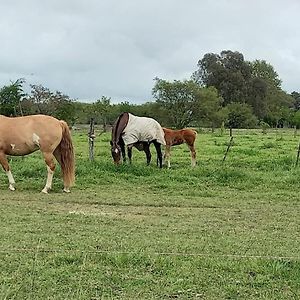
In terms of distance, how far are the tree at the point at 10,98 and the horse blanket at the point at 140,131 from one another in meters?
10.0

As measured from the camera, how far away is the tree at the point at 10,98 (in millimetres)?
24694

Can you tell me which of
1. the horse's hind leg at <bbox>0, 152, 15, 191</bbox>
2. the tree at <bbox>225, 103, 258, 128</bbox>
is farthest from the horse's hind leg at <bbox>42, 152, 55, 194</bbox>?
the tree at <bbox>225, 103, 258, 128</bbox>

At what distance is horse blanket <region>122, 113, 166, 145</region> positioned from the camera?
1485cm

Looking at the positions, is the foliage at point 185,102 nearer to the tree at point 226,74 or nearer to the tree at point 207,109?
the tree at point 207,109

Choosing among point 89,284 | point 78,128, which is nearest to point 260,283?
point 89,284

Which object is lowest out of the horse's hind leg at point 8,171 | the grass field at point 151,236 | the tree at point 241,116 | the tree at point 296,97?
the grass field at point 151,236

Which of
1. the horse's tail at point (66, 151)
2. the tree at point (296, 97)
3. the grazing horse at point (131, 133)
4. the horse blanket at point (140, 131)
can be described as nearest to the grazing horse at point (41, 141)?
the horse's tail at point (66, 151)

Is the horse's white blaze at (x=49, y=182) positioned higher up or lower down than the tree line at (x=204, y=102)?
lower down

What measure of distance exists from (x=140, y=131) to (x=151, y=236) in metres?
8.48

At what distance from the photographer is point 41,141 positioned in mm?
10875

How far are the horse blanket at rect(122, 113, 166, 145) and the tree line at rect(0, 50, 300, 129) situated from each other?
427 cm

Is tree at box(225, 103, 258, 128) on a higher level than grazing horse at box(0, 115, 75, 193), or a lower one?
higher

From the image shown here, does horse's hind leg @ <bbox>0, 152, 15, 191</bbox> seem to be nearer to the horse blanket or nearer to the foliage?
the horse blanket

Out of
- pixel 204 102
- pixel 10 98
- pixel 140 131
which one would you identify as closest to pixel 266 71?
pixel 204 102
